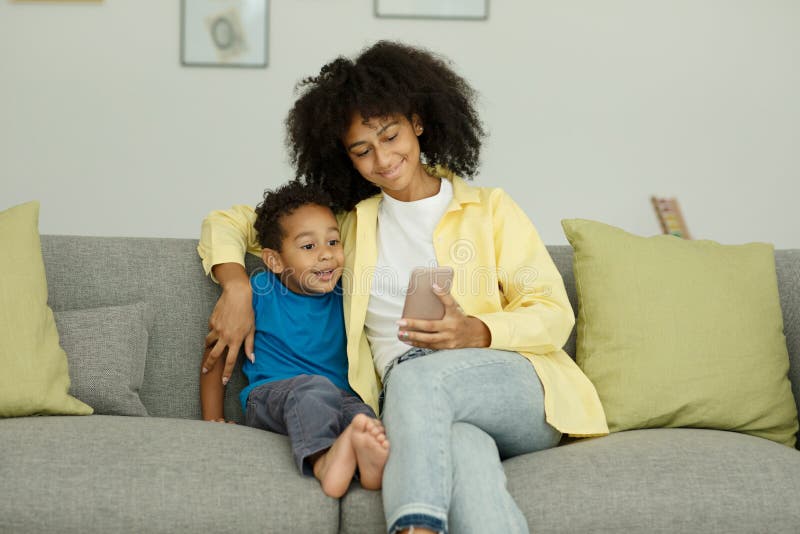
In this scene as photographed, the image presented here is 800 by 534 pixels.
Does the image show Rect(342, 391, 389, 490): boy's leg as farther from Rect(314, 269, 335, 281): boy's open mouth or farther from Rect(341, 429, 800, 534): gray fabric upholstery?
Rect(314, 269, 335, 281): boy's open mouth

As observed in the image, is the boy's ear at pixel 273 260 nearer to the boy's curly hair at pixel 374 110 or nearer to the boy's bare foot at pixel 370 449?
the boy's curly hair at pixel 374 110

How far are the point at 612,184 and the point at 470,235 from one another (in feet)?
6.19

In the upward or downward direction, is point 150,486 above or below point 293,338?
below

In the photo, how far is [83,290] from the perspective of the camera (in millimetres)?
2104

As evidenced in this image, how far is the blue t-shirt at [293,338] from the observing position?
2.00m

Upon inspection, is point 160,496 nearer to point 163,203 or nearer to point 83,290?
point 83,290

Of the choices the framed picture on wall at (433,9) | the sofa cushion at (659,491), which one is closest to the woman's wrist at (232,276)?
the sofa cushion at (659,491)

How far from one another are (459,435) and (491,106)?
7.62 ft

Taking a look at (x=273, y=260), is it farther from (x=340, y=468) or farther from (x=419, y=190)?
(x=340, y=468)

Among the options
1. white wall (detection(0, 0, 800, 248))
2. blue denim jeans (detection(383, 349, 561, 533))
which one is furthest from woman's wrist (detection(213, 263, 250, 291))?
white wall (detection(0, 0, 800, 248))

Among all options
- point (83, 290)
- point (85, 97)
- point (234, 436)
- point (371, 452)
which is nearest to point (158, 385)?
point (83, 290)

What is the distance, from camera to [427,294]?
1.71 meters

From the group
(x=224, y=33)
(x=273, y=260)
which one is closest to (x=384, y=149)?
(x=273, y=260)

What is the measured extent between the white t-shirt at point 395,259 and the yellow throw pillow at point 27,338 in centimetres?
67
